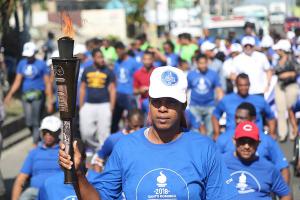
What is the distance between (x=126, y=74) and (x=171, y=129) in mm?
10761

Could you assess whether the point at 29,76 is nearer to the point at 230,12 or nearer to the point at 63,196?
the point at 63,196

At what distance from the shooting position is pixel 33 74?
1327 centimetres

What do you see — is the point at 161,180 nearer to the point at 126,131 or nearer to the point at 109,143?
the point at 109,143

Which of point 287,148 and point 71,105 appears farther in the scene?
point 287,148

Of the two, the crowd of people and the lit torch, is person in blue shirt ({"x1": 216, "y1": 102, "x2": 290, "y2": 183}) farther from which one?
the lit torch

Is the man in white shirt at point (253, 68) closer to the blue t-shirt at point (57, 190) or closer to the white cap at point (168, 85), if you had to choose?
the blue t-shirt at point (57, 190)

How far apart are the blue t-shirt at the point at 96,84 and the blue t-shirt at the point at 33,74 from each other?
1063 mm

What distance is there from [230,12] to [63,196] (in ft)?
124

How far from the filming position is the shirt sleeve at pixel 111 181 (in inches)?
167

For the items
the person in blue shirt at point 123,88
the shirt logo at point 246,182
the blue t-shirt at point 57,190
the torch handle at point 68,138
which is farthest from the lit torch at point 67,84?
the person in blue shirt at point 123,88

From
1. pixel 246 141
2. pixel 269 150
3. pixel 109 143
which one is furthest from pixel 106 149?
Answer: pixel 246 141

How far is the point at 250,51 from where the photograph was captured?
13.9 meters

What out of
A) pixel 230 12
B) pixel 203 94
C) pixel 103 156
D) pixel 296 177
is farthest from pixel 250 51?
pixel 230 12

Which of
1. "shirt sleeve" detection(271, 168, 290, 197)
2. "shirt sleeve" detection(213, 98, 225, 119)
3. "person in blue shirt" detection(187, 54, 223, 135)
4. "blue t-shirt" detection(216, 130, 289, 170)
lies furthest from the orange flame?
"person in blue shirt" detection(187, 54, 223, 135)
